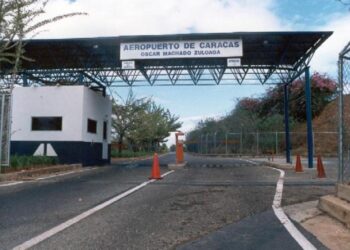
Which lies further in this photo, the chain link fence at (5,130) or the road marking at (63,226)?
the chain link fence at (5,130)

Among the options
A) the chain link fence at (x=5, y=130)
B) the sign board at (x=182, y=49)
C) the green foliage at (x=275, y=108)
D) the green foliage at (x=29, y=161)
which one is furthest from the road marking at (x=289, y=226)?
the green foliage at (x=275, y=108)

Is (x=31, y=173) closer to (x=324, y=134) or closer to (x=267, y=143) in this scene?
(x=267, y=143)

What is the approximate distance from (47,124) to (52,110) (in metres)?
0.76

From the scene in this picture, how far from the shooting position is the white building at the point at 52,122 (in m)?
23.5

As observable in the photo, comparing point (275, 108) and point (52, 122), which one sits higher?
point (275, 108)

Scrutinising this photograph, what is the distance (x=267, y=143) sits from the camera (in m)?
42.2

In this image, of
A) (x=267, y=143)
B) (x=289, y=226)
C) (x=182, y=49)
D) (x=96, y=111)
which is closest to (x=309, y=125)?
(x=182, y=49)

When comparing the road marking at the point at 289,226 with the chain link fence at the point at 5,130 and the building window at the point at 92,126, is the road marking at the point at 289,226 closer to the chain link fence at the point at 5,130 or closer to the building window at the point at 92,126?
the chain link fence at the point at 5,130

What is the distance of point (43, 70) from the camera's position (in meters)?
28.4

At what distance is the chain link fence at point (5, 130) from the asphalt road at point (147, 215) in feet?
11.9

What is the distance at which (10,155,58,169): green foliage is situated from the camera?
56.7 feet

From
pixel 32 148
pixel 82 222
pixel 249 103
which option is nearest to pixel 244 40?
pixel 32 148

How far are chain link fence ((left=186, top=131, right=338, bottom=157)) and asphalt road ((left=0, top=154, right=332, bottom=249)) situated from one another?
92.4ft

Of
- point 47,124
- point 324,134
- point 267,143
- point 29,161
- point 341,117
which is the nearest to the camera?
point 341,117
